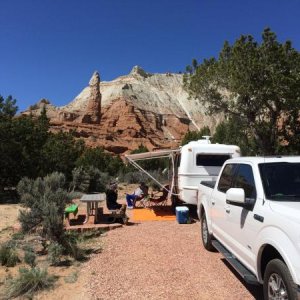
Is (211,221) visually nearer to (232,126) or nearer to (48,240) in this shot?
(48,240)

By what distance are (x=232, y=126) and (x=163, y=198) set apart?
13.8 metres

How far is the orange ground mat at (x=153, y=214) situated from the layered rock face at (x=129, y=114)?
197 feet

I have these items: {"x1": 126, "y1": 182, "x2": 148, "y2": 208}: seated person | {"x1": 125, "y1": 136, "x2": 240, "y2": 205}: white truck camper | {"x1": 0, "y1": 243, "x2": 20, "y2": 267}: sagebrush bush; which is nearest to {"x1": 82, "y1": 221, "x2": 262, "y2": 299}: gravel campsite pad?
{"x1": 0, "y1": 243, "x2": 20, "y2": 267}: sagebrush bush

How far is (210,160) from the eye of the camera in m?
12.2

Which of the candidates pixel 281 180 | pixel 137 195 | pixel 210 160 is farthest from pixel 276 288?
pixel 137 195

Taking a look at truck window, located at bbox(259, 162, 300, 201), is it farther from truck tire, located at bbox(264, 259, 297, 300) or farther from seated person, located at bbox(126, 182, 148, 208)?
seated person, located at bbox(126, 182, 148, 208)

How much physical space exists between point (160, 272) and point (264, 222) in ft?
8.92

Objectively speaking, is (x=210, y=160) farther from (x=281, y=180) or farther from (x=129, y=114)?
(x=129, y=114)

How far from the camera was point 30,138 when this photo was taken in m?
22.3

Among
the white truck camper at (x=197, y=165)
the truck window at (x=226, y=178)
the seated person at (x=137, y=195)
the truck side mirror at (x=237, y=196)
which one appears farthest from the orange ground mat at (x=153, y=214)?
the truck side mirror at (x=237, y=196)

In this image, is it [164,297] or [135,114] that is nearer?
[164,297]

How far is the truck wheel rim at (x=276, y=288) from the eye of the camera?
387cm

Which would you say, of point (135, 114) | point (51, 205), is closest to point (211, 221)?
point (51, 205)

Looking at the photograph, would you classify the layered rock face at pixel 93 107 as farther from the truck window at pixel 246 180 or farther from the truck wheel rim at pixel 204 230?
the truck window at pixel 246 180
